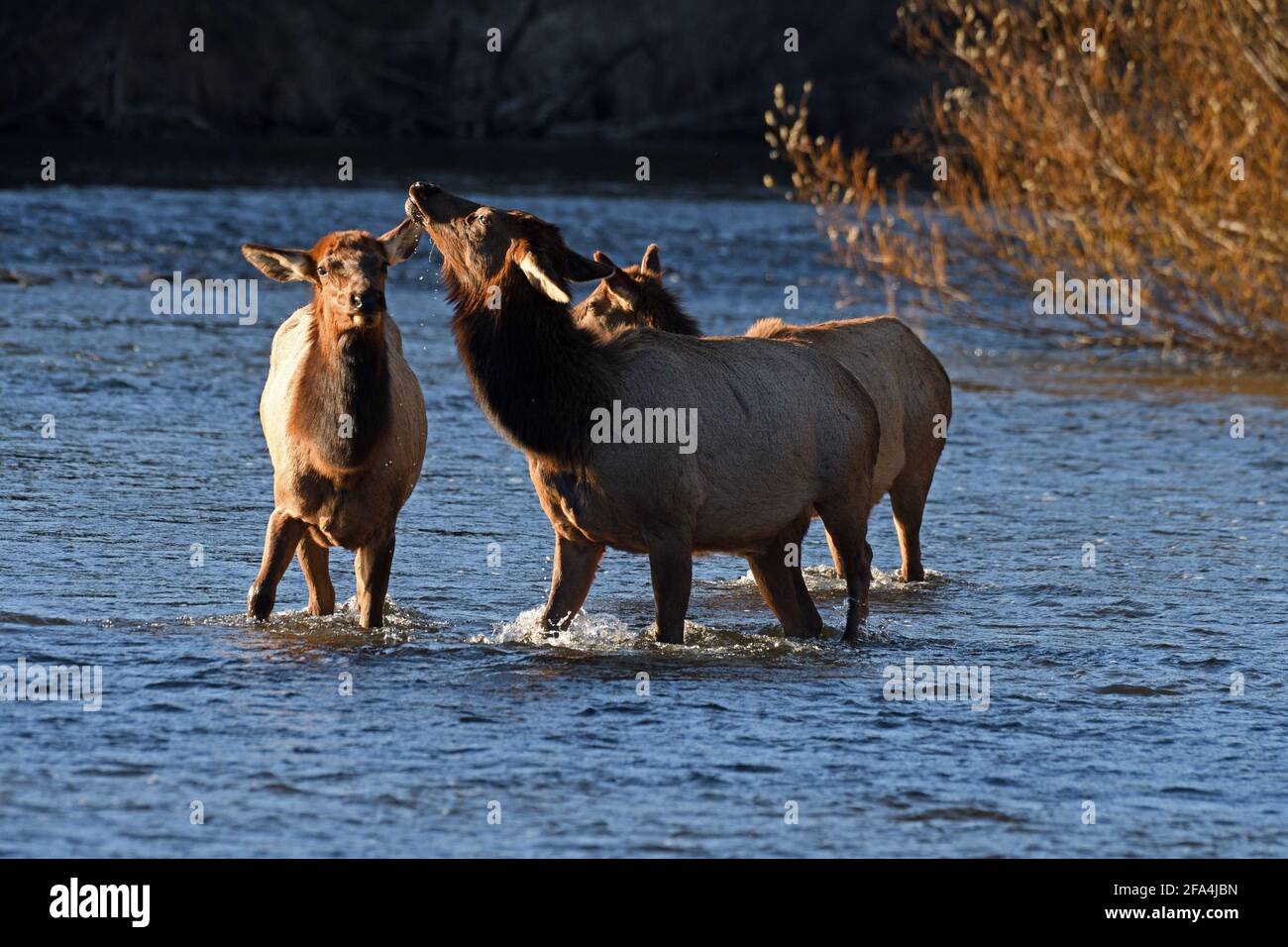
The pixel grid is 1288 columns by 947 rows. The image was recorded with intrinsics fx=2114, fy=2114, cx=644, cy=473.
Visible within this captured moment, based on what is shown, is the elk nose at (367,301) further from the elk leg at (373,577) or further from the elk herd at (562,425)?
the elk leg at (373,577)

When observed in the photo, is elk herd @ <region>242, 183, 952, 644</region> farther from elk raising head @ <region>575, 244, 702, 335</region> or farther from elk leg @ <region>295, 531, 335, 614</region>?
elk raising head @ <region>575, 244, 702, 335</region>

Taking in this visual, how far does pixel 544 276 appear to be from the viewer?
928 centimetres

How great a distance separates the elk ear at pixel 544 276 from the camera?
9.27m

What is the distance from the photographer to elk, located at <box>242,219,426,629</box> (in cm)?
935

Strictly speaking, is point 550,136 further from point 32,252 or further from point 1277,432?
point 1277,432

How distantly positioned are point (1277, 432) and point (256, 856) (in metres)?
13.4

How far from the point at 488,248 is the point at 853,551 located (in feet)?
7.41

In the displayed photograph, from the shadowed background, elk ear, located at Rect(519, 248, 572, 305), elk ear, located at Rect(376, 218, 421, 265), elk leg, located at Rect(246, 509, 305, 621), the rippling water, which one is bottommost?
the rippling water

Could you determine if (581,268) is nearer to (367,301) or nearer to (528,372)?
(528,372)

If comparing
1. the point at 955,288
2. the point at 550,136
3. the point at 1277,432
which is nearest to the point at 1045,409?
the point at 1277,432

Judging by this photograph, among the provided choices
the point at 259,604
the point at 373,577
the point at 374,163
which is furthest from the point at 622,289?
the point at 374,163

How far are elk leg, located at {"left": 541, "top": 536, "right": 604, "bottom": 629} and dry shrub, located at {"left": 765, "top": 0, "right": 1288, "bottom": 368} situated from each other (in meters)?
10.3

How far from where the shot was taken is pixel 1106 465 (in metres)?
16.4

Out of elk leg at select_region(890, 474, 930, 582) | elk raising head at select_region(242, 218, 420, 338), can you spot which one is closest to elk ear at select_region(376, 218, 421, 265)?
elk raising head at select_region(242, 218, 420, 338)
